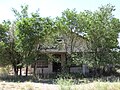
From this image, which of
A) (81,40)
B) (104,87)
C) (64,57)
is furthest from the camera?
(64,57)

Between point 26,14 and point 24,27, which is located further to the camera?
point 26,14

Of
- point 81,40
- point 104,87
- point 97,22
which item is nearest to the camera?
point 104,87

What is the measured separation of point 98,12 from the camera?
31188 millimetres

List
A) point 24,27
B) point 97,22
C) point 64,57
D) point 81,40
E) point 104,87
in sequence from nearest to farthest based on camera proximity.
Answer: point 104,87, point 24,27, point 97,22, point 81,40, point 64,57

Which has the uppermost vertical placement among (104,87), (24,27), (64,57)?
(24,27)

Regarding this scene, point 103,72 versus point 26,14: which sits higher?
point 26,14

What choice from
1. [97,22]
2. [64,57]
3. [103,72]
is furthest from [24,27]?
[103,72]

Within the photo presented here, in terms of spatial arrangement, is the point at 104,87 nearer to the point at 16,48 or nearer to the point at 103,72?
the point at 16,48

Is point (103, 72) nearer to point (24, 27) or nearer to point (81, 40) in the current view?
point (81, 40)

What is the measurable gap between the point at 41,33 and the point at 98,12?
6199mm

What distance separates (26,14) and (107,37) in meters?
8.45

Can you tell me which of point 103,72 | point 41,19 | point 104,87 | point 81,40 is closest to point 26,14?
point 41,19

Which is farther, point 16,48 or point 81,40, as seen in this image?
point 81,40

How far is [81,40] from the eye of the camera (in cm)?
3450
